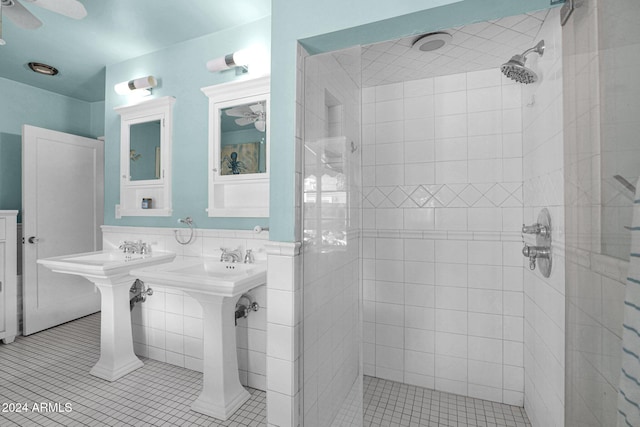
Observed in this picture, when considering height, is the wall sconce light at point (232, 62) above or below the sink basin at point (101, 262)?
above

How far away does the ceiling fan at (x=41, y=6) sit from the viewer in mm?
1567

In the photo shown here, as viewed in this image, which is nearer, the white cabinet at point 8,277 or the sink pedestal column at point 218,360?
the sink pedestal column at point 218,360

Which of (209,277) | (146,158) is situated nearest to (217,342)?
(209,277)

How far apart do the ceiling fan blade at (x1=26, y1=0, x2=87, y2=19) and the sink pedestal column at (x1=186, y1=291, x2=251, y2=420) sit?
168 cm

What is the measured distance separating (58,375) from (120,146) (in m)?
1.85

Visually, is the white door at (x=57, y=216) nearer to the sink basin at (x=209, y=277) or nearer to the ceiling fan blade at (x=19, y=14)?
the ceiling fan blade at (x=19, y=14)

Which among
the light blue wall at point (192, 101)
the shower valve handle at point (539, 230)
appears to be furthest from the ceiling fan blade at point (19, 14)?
the shower valve handle at point (539, 230)

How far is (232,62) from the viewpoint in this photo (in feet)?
Answer: 6.89

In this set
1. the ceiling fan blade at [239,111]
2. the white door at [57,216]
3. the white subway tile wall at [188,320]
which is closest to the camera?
the white subway tile wall at [188,320]

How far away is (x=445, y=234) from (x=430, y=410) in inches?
43.1

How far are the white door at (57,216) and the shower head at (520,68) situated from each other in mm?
3923

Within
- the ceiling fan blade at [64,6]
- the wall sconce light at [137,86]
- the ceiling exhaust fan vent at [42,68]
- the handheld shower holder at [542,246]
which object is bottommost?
the handheld shower holder at [542,246]

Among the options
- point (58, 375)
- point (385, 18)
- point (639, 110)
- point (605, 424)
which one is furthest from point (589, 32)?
point (58, 375)

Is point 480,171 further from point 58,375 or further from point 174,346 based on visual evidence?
point 58,375
